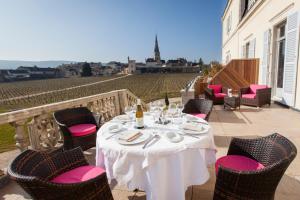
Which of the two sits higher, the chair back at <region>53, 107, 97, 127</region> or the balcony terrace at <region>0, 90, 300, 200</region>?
the chair back at <region>53, 107, 97, 127</region>

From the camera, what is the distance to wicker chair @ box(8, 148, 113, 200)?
3.89 ft

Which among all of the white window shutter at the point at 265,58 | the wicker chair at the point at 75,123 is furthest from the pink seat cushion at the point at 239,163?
the white window shutter at the point at 265,58

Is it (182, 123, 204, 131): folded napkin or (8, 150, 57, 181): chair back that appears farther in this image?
(182, 123, 204, 131): folded napkin

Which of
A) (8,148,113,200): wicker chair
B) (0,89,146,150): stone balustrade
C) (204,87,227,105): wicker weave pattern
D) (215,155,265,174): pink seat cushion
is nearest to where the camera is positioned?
(8,148,113,200): wicker chair

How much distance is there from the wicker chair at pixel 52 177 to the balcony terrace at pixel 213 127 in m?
0.68

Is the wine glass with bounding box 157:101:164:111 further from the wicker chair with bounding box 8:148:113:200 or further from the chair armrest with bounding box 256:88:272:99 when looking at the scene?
the chair armrest with bounding box 256:88:272:99

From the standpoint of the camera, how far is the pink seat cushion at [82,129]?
9.46 ft

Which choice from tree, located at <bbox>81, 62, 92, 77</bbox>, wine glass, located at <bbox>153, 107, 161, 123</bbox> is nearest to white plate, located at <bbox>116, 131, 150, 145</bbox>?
wine glass, located at <bbox>153, 107, 161, 123</bbox>

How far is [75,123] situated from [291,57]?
5.82 meters

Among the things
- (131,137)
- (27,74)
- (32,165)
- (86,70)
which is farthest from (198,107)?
(27,74)

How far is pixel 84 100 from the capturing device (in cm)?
393

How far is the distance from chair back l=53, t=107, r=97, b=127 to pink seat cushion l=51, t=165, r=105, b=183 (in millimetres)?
1370

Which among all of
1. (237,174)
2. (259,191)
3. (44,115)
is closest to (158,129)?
(237,174)

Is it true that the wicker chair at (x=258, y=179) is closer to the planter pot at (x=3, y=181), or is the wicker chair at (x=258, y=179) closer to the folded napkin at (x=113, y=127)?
the folded napkin at (x=113, y=127)
